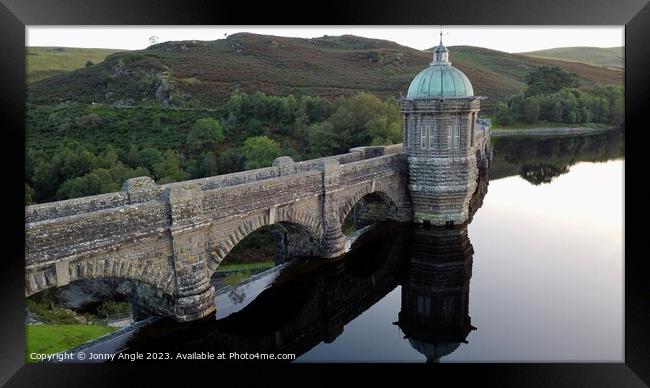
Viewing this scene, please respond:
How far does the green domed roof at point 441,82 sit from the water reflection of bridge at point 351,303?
685 cm

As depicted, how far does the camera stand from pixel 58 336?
1208cm

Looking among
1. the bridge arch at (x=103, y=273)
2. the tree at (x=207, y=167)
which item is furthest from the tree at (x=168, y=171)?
the bridge arch at (x=103, y=273)

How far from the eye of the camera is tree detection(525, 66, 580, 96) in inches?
2618

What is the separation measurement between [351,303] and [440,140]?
34.7 feet

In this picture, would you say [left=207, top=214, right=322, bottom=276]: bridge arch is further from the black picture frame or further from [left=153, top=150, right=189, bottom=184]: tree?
[left=153, top=150, right=189, bottom=184]: tree

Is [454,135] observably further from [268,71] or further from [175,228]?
[268,71]

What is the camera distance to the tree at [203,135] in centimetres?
4119

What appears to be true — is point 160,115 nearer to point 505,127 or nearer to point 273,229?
point 273,229

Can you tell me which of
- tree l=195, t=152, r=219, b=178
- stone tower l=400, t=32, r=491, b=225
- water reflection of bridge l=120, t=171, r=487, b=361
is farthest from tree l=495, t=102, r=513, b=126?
water reflection of bridge l=120, t=171, r=487, b=361

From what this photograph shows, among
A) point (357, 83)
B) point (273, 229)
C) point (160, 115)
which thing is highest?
point (357, 83)
